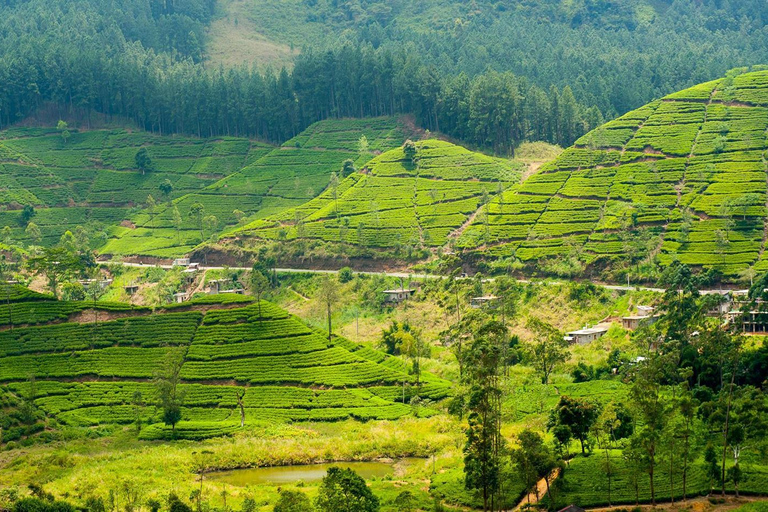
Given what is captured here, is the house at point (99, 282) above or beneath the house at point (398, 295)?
beneath

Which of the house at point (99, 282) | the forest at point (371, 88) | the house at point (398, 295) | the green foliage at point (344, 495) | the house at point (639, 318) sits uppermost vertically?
the forest at point (371, 88)

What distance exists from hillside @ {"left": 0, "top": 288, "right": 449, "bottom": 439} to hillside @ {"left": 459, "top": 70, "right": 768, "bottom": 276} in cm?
2451

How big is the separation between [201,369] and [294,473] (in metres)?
18.4

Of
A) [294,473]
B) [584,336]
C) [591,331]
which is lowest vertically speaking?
[294,473]

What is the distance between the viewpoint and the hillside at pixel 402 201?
362 ft

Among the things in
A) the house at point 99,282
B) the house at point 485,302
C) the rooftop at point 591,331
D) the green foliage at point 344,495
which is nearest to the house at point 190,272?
the house at point 99,282

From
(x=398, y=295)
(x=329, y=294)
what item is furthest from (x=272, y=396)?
(x=398, y=295)

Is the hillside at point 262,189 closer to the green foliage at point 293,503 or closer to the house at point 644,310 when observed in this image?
the house at point 644,310

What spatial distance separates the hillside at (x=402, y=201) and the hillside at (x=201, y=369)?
79.5 ft

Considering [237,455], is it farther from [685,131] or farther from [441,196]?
[685,131]

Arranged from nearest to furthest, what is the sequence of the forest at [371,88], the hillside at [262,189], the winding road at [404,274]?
the winding road at [404,274] → the hillside at [262,189] → the forest at [371,88]

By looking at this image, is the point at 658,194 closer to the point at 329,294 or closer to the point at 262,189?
the point at 329,294

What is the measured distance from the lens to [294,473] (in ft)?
217

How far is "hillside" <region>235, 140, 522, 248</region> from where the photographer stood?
110312 millimetres
